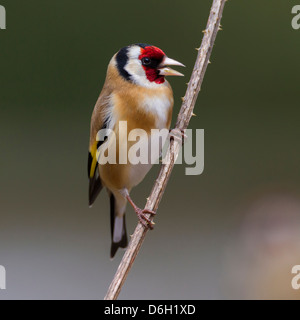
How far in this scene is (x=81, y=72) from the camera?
354 cm

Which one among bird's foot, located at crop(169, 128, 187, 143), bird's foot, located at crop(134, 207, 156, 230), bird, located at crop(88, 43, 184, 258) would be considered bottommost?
bird's foot, located at crop(134, 207, 156, 230)

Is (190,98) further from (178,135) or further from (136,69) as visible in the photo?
(136,69)

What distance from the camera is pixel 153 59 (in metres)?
1.88

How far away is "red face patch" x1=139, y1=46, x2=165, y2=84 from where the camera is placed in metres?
1.87

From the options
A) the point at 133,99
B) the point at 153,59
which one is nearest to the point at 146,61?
the point at 153,59

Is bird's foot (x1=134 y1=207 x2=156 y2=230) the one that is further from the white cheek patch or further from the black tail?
the black tail

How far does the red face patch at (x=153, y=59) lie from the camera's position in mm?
1867

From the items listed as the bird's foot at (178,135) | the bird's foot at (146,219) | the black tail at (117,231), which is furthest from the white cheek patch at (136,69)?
the black tail at (117,231)

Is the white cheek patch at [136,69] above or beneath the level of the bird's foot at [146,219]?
above

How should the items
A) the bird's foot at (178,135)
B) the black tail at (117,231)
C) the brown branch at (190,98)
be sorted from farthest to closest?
the black tail at (117,231) < the bird's foot at (178,135) < the brown branch at (190,98)

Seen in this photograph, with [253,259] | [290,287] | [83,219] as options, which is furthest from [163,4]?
[290,287]

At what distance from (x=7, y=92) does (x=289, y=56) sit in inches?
61.7

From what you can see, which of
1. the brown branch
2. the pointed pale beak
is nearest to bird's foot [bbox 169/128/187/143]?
the brown branch

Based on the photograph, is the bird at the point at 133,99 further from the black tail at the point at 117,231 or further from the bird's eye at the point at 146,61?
the black tail at the point at 117,231
